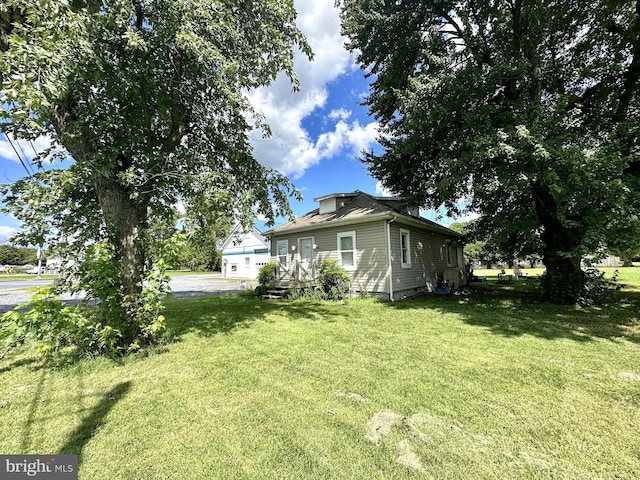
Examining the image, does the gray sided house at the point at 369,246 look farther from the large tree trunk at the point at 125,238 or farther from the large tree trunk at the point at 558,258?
the large tree trunk at the point at 125,238

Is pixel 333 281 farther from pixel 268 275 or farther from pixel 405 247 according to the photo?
pixel 268 275

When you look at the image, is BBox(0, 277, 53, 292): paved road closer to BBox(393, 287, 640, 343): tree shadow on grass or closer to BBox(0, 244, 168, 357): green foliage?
BBox(0, 244, 168, 357): green foliage

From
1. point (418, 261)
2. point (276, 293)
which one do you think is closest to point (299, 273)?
point (276, 293)

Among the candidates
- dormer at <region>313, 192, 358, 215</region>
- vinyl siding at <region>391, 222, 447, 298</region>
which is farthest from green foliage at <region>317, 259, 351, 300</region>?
dormer at <region>313, 192, 358, 215</region>

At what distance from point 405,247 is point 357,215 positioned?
7.99 ft

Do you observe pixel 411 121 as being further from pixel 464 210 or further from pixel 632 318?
pixel 632 318

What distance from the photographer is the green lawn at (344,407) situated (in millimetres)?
2076

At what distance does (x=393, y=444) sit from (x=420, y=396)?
895 millimetres

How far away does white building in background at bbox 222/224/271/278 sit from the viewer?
26.1m

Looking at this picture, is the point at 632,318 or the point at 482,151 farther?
the point at 482,151

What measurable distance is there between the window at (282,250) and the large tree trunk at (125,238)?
28.2 feet

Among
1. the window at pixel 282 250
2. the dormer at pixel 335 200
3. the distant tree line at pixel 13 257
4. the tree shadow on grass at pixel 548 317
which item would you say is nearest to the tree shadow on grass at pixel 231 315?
the tree shadow on grass at pixel 548 317

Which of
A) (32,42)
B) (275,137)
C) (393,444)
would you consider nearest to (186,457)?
(393,444)

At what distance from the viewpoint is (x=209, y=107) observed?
6.62 meters
